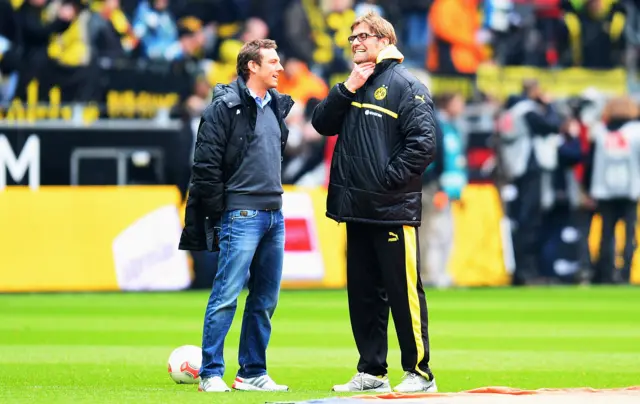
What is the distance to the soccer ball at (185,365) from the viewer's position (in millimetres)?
10031

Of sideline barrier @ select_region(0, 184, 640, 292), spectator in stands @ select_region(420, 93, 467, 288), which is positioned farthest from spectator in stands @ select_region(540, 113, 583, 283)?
sideline barrier @ select_region(0, 184, 640, 292)

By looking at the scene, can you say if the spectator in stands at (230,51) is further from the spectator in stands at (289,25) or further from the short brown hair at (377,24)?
the short brown hair at (377,24)

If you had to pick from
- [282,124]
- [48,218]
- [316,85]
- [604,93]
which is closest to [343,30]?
[316,85]

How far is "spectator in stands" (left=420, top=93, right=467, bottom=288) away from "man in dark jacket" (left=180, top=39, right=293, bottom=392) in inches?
410

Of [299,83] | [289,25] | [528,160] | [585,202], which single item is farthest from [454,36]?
[585,202]

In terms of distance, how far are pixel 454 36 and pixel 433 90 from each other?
1.20 m

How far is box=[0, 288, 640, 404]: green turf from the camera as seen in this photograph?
33.1 feet

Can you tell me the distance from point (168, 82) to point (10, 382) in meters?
11.2

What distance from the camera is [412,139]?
941 cm

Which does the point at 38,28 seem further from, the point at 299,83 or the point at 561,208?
the point at 561,208

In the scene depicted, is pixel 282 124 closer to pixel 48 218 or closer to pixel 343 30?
pixel 48 218

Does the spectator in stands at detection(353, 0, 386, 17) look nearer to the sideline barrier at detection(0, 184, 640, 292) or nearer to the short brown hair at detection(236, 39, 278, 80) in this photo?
the sideline barrier at detection(0, 184, 640, 292)

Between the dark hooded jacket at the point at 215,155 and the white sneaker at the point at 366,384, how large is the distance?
4.00ft

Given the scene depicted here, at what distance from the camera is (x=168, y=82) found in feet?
68.7
